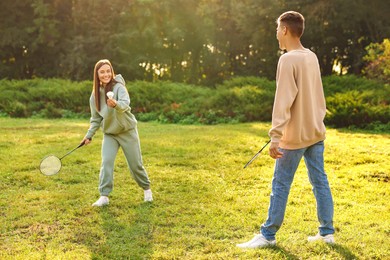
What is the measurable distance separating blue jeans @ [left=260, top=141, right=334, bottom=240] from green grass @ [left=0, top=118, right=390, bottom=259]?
0.94ft

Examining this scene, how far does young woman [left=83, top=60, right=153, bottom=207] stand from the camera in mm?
5777

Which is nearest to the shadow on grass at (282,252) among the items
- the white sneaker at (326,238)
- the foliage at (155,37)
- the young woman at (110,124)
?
the white sneaker at (326,238)

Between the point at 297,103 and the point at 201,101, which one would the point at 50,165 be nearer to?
the point at 297,103

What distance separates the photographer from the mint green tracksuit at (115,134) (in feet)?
19.0

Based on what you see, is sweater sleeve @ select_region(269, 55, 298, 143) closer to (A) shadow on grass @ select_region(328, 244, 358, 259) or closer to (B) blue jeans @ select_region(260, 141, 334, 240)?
(B) blue jeans @ select_region(260, 141, 334, 240)

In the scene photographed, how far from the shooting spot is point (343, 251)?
172 inches

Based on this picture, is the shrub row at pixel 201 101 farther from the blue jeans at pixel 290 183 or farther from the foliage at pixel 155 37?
the blue jeans at pixel 290 183

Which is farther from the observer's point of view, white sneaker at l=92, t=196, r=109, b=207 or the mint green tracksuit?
white sneaker at l=92, t=196, r=109, b=207

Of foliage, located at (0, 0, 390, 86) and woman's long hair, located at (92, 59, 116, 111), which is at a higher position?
foliage, located at (0, 0, 390, 86)

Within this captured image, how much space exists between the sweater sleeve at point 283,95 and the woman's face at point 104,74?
2.47 metres

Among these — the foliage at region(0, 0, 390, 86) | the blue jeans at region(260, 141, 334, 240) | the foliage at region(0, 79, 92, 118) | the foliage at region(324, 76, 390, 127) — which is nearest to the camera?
the blue jeans at region(260, 141, 334, 240)

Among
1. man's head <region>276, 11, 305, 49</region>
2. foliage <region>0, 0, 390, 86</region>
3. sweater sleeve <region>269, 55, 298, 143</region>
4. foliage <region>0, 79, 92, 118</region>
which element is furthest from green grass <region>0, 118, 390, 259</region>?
foliage <region>0, 0, 390, 86</region>

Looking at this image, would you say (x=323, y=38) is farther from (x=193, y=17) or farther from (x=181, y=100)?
(x=181, y=100)

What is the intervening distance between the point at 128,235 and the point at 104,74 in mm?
1947
